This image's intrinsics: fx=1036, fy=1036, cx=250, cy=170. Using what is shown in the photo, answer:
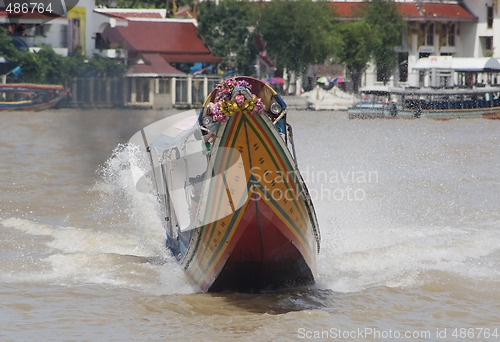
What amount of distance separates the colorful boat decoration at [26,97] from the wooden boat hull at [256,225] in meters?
24.3

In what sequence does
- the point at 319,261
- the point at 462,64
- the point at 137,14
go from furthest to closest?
the point at 137,14, the point at 462,64, the point at 319,261

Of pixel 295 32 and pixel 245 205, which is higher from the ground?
pixel 295 32

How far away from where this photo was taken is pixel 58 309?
292 inches

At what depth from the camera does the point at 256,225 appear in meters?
7.32

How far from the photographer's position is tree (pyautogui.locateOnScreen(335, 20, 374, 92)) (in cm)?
3984

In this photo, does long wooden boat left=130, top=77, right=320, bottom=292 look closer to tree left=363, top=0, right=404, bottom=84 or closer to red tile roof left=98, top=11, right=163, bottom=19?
red tile roof left=98, top=11, right=163, bottom=19

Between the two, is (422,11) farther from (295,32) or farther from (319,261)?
(319,261)

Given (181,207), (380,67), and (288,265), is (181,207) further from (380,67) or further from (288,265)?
(380,67)

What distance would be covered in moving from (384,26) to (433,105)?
11.5 m

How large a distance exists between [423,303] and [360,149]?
37.6ft

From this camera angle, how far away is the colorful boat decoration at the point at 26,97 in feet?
103

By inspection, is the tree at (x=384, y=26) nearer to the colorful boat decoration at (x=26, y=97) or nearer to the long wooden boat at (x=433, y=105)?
the long wooden boat at (x=433, y=105)

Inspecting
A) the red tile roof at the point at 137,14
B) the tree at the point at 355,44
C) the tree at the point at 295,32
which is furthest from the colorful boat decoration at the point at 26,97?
the tree at the point at 355,44

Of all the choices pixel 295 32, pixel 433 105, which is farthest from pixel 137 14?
pixel 433 105
